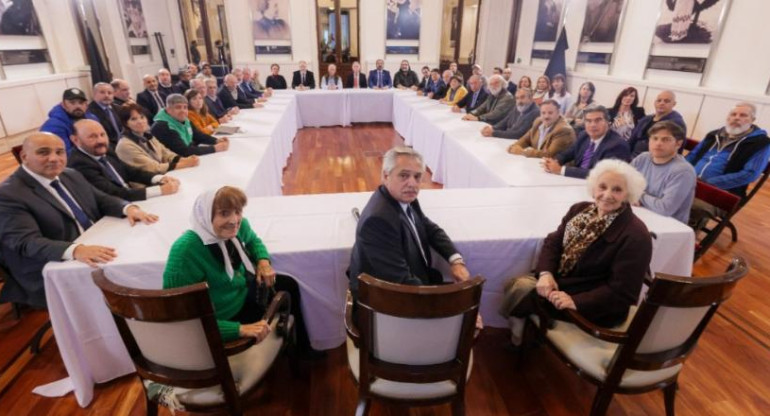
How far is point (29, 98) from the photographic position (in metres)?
5.80

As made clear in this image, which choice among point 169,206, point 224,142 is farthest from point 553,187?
point 224,142

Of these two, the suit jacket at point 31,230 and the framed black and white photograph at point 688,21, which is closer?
the suit jacket at point 31,230

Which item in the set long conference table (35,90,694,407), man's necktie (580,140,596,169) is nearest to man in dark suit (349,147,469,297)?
long conference table (35,90,694,407)

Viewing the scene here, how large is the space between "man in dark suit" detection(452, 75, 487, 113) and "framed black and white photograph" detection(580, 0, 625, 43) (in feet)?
9.01

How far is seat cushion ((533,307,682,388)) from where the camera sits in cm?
139

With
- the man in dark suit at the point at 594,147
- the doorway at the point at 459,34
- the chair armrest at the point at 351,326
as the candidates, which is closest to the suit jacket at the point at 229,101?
the man in dark suit at the point at 594,147

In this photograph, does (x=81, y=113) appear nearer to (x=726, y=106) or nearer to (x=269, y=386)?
(x=269, y=386)

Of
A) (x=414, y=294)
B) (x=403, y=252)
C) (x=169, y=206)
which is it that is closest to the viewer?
(x=414, y=294)

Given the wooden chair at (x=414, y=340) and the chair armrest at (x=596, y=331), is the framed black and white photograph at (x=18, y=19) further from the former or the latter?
the chair armrest at (x=596, y=331)

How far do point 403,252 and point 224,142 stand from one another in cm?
255

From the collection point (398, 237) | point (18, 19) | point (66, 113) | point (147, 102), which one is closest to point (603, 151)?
point (398, 237)

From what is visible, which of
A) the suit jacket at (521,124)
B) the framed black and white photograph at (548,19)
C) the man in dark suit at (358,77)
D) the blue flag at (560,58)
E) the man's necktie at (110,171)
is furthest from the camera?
the man in dark suit at (358,77)

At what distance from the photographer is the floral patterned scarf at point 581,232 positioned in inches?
62.3

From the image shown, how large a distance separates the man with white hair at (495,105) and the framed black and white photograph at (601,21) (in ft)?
9.85
